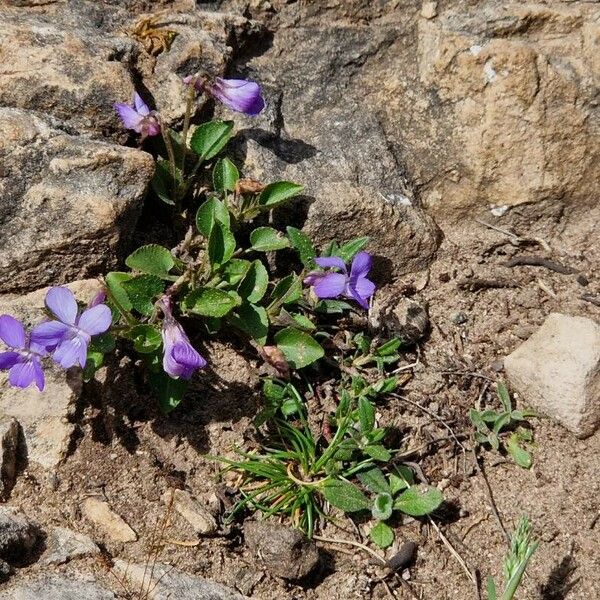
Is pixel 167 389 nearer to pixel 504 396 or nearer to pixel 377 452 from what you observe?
pixel 377 452

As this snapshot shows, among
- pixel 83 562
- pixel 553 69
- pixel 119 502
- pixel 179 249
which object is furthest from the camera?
pixel 553 69

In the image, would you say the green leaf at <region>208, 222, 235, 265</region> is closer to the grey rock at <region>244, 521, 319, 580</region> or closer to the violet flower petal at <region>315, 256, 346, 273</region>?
the violet flower petal at <region>315, 256, 346, 273</region>

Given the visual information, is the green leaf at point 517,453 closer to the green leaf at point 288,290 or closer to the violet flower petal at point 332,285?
the violet flower petal at point 332,285

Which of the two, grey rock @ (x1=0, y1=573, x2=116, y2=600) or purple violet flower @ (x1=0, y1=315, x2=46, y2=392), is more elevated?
purple violet flower @ (x1=0, y1=315, x2=46, y2=392)

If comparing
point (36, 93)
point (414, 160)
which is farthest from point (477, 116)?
point (36, 93)

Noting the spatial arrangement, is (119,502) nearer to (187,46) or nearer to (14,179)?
(14,179)

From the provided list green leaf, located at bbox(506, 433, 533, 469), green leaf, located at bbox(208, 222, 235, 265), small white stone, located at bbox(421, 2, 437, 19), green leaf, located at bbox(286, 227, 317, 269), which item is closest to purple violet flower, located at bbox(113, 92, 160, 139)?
green leaf, located at bbox(208, 222, 235, 265)

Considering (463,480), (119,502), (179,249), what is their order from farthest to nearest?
(179,249) < (463,480) < (119,502)
